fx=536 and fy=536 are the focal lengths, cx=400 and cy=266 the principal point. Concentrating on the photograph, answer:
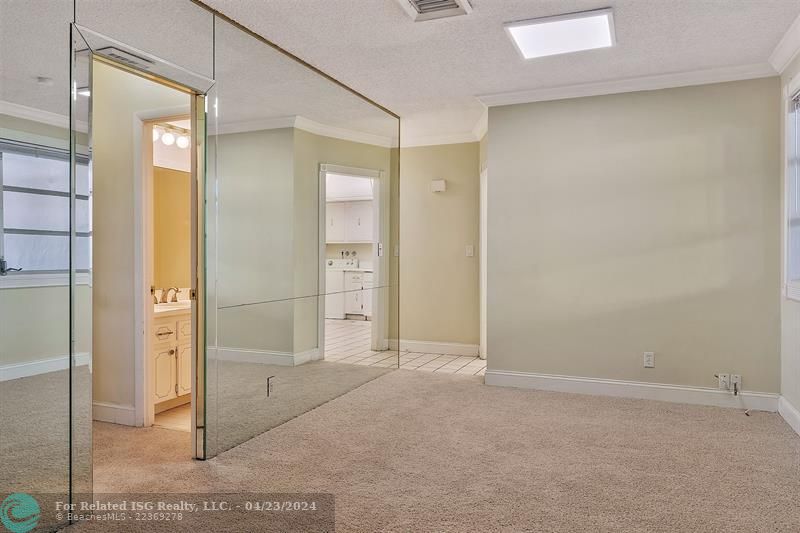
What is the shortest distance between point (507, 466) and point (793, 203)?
268cm

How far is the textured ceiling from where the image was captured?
2934mm

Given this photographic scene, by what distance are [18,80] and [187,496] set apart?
1885mm

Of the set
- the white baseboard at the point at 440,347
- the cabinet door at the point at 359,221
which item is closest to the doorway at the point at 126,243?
the cabinet door at the point at 359,221

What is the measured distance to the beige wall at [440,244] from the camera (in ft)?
19.9

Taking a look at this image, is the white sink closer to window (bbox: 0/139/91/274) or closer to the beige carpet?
the beige carpet

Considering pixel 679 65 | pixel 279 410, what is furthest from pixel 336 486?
pixel 679 65

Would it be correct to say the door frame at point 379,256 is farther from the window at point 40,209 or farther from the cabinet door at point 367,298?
the window at point 40,209

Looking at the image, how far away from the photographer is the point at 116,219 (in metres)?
3.51

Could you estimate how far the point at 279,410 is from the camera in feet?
11.6

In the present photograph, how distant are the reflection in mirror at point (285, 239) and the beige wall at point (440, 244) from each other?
52.5 inches

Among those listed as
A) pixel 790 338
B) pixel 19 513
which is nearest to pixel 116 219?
pixel 19 513

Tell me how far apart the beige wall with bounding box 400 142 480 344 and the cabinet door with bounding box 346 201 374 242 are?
1512mm

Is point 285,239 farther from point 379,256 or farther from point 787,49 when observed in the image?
point 787,49

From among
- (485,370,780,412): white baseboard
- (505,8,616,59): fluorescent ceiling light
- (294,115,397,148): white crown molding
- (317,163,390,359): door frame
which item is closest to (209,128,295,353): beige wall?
(294,115,397,148): white crown molding
